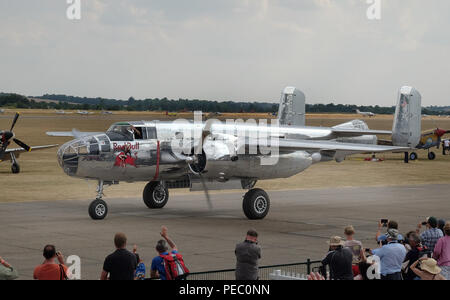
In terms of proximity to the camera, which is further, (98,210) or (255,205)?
(255,205)

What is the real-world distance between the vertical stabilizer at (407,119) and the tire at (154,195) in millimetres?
11657

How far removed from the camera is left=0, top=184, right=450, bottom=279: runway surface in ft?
62.1

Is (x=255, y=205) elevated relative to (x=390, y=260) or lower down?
lower down

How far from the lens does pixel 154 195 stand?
28750 millimetres

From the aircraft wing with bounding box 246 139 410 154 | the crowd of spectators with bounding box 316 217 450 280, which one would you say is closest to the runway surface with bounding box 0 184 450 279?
the aircraft wing with bounding box 246 139 410 154

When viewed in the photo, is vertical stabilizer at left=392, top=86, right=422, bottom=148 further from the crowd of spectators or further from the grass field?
the crowd of spectators

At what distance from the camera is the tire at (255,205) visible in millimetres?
26141

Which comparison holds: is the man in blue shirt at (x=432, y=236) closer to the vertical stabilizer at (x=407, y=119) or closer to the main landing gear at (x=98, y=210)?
the main landing gear at (x=98, y=210)

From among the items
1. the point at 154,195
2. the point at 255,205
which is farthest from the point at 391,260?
the point at 154,195

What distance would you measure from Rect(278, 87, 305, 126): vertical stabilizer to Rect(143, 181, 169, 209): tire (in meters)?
10.3

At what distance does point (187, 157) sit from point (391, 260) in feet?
44.1

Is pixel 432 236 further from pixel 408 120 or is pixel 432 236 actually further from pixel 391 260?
pixel 408 120

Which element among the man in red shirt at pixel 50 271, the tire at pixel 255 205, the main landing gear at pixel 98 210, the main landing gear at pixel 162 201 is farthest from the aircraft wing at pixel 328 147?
the man in red shirt at pixel 50 271
